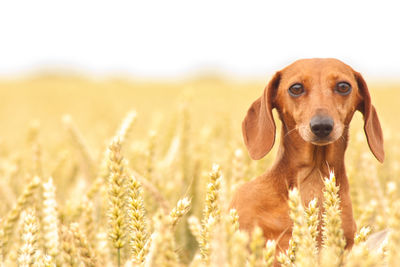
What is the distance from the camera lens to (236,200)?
108 inches

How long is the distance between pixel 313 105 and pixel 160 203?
107 centimetres

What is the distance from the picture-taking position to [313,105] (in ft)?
8.95

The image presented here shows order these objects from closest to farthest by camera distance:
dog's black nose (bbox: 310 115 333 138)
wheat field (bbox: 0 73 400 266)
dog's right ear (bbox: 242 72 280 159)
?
wheat field (bbox: 0 73 400 266) → dog's black nose (bbox: 310 115 333 138) → dog's right ear (bbox: 242 72 280 159)

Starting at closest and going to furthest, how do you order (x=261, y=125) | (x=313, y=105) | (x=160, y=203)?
(x=160, y=203)
(x=313, y=105)
(x=261, y=125)

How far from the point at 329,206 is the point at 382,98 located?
53.8 feet

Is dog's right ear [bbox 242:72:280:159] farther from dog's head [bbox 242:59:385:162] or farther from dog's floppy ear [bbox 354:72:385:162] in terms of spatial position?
dog's floppy ear [bbox 354:72:385:162]

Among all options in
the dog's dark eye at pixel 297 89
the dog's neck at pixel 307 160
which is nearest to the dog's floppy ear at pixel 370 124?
the dog's neck at pixel 307 160

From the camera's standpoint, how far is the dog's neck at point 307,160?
2.87 m

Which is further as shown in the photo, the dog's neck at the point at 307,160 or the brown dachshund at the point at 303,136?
the dog's neck at the point at 307,160

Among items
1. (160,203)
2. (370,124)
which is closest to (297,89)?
(370,124)

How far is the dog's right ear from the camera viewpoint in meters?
3.01

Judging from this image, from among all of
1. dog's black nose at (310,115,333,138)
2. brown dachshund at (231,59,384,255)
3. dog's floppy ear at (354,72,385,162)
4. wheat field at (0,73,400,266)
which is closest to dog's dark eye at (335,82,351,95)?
brown dachshund at (231,59,384,255)

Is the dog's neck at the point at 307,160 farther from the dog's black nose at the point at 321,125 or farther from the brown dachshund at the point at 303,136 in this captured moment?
the dog's black nose at the point at 321,125

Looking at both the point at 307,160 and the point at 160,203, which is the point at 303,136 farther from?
the point at 160,203
